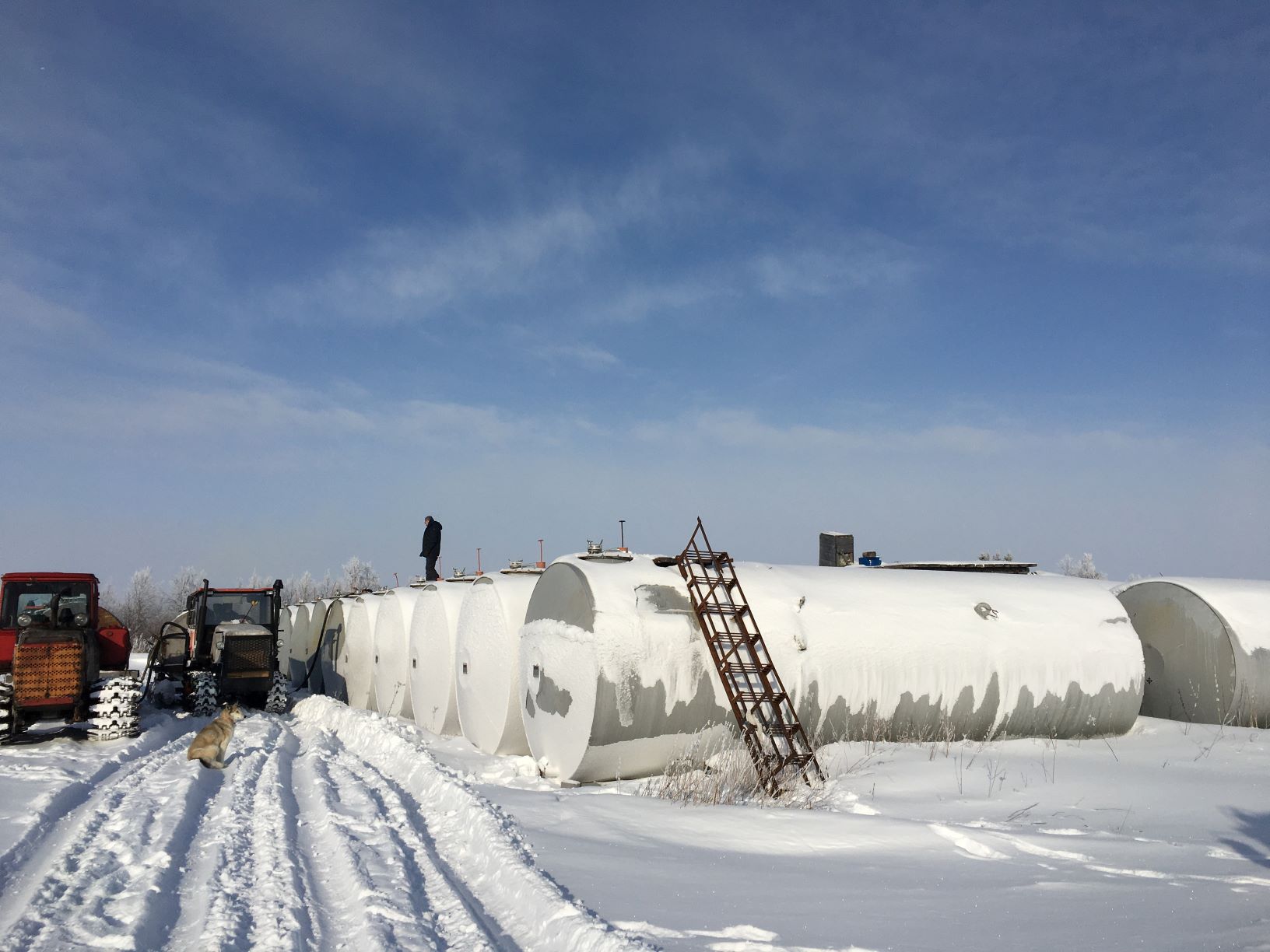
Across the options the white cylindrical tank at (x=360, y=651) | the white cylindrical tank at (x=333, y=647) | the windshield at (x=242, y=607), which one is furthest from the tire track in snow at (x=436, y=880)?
the white cylindrical tank at (x=333, y=647)

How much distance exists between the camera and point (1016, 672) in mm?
11914

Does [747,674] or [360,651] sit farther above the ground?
[747,674]

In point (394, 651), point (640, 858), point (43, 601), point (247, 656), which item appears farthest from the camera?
point (247, 656)

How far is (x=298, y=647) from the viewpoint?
29047mm

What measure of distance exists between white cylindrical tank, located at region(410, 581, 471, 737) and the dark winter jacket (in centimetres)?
360

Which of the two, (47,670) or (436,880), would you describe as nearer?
(436,880)

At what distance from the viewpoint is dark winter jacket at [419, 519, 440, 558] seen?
2078 centimetres

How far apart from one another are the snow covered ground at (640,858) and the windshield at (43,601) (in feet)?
14.2

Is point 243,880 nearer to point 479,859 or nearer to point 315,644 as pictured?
point 479,859

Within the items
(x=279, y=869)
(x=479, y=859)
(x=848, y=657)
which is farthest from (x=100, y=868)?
(x=848, y=657)

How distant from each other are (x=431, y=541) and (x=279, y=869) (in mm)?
14572

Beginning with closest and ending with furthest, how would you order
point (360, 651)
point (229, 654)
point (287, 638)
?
point (229, 654)
point (360, 651)
point (287, 638)

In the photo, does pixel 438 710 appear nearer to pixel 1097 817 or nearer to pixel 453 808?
pixel 453 808

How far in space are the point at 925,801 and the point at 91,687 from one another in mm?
12495
